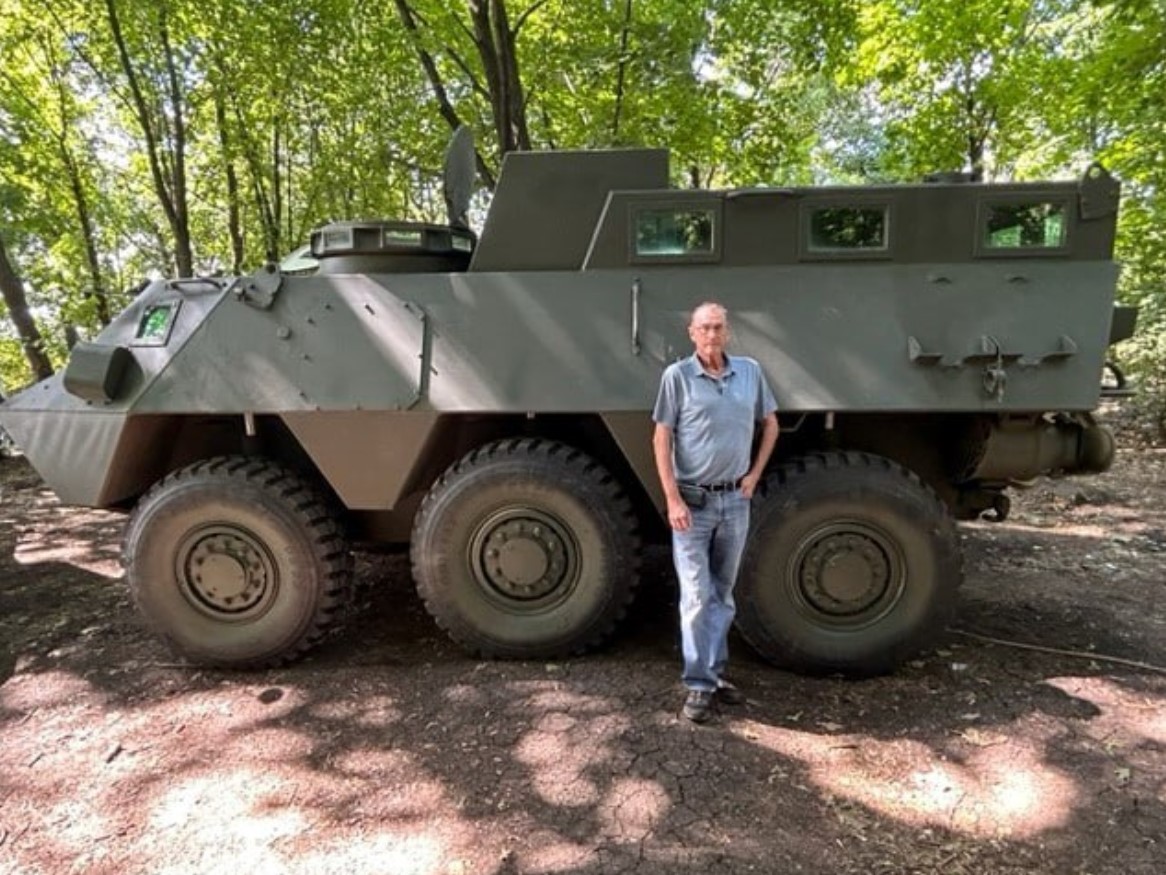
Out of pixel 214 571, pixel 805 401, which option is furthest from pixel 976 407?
pixel 214 571

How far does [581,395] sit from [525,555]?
80 centimetres

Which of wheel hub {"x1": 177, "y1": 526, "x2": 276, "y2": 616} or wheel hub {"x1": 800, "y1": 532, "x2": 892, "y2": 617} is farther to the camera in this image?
→ wheel hub {"x1": 177, "y1": 526, "x2": 276, "y2": 616}

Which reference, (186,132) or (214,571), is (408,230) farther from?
(186,132)

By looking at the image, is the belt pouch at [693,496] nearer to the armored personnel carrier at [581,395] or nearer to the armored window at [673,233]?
the armored personnel carrier at [581,395]

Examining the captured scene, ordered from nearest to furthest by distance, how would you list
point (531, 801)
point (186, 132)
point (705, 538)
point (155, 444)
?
point (531, 801), point (705, 538), point (155, 444), point (186, 132)

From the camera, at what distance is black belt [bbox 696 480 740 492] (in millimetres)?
3285

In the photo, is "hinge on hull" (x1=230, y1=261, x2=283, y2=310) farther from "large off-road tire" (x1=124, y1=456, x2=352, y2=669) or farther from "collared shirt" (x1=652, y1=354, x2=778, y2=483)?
"collared shirt" (x1=652, y1=354, x2=778, y2=483)

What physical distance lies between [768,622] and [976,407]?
1335 millimetres

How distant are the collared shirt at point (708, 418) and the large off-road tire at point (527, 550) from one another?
0.68 m

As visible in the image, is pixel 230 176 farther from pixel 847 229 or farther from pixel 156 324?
pixel 847 229

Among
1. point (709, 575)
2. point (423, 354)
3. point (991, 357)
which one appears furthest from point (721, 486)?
point (423, 354)

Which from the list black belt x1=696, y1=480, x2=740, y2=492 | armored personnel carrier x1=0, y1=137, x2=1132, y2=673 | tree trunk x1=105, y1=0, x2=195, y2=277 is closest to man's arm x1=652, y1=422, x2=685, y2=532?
black belt x1=696, y1=480, x2=740, y2=492

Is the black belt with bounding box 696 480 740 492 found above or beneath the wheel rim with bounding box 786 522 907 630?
above

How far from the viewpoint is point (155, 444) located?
14.0 ft
